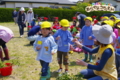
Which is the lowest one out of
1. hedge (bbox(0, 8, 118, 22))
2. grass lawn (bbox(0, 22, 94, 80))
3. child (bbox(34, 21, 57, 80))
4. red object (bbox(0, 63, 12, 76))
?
grass lawn (bbox(0, 22, 94, 80))

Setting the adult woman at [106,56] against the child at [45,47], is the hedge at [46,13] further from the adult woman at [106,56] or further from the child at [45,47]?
the adult woman at [106,56]

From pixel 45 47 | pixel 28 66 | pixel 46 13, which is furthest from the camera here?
pixel 46 13

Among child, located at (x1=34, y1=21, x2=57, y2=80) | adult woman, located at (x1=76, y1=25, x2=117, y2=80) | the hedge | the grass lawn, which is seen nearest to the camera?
adult woman, located at (x1=76, y1=25, x2=117, y2=80)

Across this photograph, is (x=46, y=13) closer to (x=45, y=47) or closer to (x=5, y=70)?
(x=5, y=70)

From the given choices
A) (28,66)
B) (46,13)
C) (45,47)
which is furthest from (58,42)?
(46,13)

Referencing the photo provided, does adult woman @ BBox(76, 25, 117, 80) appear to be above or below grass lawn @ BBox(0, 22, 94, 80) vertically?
above

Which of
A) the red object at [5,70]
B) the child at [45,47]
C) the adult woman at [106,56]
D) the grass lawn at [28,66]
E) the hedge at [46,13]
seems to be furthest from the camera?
the hedge at [46,13]

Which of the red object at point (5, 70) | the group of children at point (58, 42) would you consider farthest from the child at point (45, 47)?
the red object at point (5, 70)

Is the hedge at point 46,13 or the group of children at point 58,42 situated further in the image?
the hedge at point 46,13

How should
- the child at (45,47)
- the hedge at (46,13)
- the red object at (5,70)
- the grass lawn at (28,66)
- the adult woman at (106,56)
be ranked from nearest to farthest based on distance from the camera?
the adult woman at (106,56), the child at (45,47), the red object at (5,70), the grass lawn at (28,66), the hedge at (46,13)

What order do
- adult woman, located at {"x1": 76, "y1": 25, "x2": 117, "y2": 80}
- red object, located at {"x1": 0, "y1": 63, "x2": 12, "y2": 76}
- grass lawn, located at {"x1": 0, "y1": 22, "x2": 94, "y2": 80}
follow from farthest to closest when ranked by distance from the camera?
grass lawn, located at {"x1": 0, "y1": 22, "x2": 94, "y2": 80}, red object, located at {"x1": 0, "y1": 63, "x2": 12, "y2": 76}, adult woman, located at {"x1": 76, "y1": 25, "x2": 117, "y2": 80}

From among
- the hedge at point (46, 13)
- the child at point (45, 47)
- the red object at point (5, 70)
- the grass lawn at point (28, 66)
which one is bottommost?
the grass lawn at point (28, 66)

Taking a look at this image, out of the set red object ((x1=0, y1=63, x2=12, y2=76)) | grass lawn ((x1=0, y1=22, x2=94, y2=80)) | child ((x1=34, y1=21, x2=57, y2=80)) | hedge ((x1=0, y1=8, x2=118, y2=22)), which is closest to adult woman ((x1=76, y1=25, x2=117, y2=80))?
child ((x1=34, y1=21, x2=57, y2=80))

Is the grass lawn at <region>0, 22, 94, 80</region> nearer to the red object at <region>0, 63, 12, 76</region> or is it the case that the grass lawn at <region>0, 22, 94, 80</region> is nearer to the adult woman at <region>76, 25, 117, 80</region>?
the red object at <region>0, 63, 12, 76</region>
